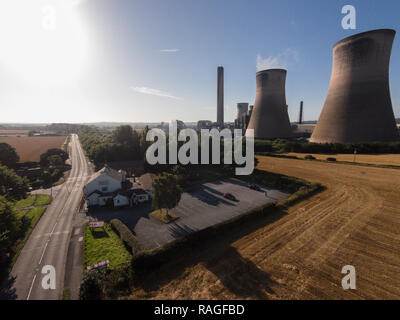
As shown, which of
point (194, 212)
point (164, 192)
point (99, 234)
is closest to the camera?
point (99, 234)

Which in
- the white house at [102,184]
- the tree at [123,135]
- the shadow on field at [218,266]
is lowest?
the shadow on field at [218,266]

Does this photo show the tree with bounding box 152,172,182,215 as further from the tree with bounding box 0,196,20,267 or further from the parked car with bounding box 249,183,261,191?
the parked car with bounding box 249,183,261,191

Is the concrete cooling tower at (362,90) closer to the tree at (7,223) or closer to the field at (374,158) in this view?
the field at (374,158)

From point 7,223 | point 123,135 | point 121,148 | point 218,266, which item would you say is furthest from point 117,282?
point 123,135

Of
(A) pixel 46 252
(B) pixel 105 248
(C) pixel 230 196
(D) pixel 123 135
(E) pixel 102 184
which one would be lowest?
(A) pixel 46 252

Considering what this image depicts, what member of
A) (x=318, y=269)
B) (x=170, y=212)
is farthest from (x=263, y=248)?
(x=170, y=212)

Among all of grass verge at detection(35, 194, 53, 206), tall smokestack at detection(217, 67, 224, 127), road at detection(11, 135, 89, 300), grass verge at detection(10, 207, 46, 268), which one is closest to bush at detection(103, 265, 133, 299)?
road at detection(11, 135, 89, 300)

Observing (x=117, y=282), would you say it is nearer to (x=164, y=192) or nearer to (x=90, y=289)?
(x=90, y=289)

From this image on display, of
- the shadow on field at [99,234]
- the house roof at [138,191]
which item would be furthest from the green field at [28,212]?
the house roof at [138,191]
